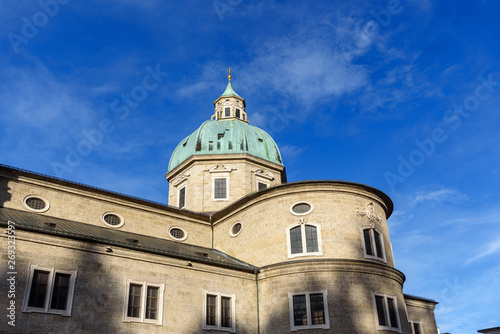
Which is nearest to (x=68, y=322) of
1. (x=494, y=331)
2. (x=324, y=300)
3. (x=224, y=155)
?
(x=324, y=300)

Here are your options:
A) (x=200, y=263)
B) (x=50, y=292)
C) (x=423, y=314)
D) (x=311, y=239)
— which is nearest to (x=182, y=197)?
(x=200, y=263)

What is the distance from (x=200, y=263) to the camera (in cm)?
2753

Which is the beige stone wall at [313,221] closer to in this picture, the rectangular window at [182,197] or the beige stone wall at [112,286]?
the beige stone wall at [112,286]

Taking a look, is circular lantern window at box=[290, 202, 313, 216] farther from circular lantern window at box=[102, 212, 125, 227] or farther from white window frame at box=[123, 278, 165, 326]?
circular lantern window at box=[102, 212, 125, 227]

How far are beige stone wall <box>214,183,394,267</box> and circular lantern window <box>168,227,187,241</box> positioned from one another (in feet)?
13.2

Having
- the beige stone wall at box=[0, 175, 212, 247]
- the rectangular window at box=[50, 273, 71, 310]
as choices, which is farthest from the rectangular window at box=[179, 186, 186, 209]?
the rectangular window at box=[50, 273, 71, 310]

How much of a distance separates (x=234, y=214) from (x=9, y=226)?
616 inches

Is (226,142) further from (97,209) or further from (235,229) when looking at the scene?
(97,209)

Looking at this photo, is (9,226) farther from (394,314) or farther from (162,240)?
(394,314)

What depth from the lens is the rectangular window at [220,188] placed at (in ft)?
131

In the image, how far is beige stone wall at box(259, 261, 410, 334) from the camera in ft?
85.2

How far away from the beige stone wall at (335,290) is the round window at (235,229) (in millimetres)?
4561

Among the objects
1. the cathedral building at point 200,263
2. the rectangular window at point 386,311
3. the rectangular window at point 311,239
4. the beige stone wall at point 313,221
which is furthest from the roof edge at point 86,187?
the rectangular window at point 386,311

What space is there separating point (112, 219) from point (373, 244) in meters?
17.7
